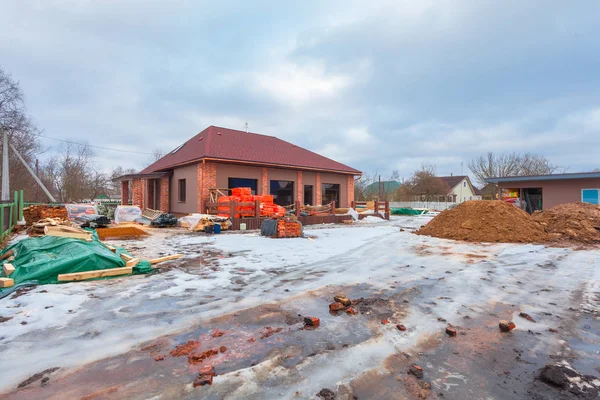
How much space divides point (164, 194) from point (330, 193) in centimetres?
1167

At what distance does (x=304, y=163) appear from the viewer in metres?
20.0

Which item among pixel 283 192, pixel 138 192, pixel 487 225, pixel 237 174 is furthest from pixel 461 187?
pixel 138 192

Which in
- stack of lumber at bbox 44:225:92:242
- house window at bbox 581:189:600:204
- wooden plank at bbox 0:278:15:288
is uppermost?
house window at bbox 581:189:600:204

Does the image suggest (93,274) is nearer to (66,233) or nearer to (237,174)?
(66,233)

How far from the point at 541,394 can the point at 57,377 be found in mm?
3696

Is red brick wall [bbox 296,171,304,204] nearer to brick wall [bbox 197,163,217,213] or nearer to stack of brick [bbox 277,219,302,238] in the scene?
brick wall [bbox 197,163,217,213]

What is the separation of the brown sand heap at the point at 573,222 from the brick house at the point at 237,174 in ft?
40.7

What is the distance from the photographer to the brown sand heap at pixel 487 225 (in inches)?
404

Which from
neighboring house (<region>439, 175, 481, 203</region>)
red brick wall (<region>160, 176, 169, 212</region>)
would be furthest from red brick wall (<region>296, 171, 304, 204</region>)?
neighboring house (<region>439, 175, 481, 203</region>)

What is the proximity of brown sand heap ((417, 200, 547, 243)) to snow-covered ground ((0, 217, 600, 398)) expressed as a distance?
2.69 m

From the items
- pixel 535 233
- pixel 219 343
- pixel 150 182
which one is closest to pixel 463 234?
pixel 535 233

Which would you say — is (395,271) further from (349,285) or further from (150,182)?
(150,182)

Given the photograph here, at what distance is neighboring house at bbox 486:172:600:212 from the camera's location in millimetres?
17672

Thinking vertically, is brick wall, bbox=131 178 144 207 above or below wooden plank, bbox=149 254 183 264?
above
